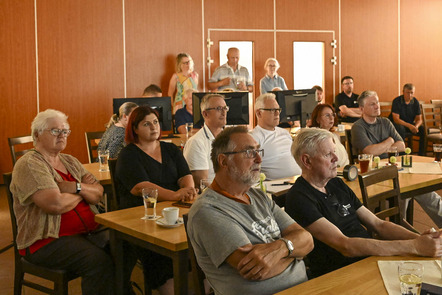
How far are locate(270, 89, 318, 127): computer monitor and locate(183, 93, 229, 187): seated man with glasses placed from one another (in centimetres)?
182

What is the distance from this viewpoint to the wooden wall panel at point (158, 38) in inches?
324

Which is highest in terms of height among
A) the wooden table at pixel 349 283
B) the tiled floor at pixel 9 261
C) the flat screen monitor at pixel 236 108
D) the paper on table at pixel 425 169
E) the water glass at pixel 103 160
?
the flat screen monitor at pixel 236 108

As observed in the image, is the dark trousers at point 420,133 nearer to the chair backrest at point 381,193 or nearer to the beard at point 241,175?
the chair backrest at point 381,193

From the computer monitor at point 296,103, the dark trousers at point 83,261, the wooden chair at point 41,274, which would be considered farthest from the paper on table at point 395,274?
the computer monitor at point 296,103

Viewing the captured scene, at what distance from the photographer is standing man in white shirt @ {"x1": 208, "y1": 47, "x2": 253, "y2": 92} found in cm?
844

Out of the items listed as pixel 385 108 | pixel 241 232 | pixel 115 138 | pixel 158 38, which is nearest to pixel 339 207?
pixel 241 232

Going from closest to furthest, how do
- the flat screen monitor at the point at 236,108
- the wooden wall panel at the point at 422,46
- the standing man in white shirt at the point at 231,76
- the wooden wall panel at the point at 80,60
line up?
the flat screen monitor at the point at 236,108 → the wooden wall panel at the point at 80,60 → the standing man in white shirt at the point at 231,76 → the wooden wall panel at the point at 422,46

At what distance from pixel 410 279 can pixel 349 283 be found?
0.75ft

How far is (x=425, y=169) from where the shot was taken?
167 inches

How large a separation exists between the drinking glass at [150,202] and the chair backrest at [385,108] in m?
7.77

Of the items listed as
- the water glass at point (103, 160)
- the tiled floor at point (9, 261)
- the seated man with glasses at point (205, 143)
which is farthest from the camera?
the water glass at point (103, 160)

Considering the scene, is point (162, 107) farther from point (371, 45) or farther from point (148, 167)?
point (371, 45)

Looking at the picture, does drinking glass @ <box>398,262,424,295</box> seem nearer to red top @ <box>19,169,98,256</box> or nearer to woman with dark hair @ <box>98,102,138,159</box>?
red top @ <box>19,169,98,256</box>

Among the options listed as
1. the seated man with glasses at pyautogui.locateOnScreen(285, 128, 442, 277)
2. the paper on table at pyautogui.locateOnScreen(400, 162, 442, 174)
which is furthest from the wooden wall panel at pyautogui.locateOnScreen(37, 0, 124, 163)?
the seated man with glasses at pyautogui.locateOnScreen(285, 128, 442, 277)
